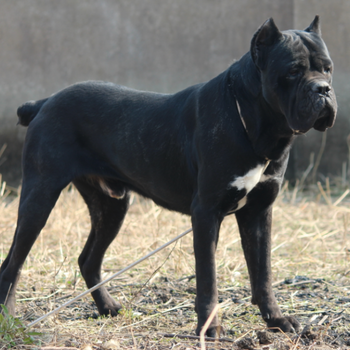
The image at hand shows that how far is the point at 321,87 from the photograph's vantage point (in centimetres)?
227

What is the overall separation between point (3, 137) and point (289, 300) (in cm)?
525

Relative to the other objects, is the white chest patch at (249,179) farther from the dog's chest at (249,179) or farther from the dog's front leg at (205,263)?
the dog's front leg at (205,263)

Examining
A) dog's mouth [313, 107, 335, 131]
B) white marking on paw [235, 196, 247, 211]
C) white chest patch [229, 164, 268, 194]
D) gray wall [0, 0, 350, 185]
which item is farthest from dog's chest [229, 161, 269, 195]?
gray wall [0, 0, 350, 185]

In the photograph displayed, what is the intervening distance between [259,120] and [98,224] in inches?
57.0

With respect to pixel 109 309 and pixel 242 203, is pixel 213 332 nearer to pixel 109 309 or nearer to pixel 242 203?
pixel 242 203

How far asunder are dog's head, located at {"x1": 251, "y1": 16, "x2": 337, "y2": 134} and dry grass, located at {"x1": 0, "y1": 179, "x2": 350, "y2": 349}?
0.99 m

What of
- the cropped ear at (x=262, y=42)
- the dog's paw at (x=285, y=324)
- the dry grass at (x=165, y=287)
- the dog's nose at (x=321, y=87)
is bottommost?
the dry grass at (x=165, y=287)

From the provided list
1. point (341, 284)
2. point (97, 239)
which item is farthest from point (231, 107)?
point (341, 284)

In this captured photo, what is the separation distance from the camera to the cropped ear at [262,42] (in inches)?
96.5

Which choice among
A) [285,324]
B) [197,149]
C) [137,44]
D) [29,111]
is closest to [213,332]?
[285,324]

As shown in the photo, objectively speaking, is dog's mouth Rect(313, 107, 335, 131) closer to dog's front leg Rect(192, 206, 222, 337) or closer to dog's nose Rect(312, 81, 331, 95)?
dog's nose Rect(312, 81, 331, 95)

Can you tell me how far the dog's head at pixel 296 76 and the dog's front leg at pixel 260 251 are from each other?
57 cm

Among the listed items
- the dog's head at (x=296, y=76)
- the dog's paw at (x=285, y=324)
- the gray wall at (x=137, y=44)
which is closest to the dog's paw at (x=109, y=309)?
the dog's paw at (x=285, y=324)

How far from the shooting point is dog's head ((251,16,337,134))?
7.54 feet
